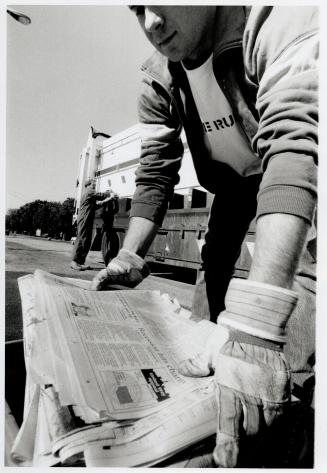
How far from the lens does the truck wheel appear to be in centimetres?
342

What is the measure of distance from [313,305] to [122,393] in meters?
0.41

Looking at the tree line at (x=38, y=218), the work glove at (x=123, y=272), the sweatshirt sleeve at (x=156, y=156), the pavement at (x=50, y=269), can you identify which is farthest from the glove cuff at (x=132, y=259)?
the pavement at (x=50, y=269)

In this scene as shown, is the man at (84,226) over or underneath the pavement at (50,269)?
over

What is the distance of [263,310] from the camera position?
1.35 ft

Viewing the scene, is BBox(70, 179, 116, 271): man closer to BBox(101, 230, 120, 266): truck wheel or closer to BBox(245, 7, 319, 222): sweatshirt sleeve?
BBox(101, 230, 120, 266): truck wheel

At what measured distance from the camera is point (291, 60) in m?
0.48

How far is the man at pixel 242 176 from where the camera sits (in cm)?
41

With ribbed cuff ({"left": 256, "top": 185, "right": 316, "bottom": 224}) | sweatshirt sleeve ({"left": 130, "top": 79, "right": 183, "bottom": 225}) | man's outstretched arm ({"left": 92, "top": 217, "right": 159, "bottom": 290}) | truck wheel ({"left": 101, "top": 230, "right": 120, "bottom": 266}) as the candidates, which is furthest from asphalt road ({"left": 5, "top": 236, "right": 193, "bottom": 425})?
ribbed cuff ({"left": 256, "top": 185, "right": 316, "bottom": 224})

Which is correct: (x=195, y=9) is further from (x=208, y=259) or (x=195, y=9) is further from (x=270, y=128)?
(x=208, y=259)

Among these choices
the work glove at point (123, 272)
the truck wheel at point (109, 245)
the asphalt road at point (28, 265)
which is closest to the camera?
the work glove at point (123, 272)

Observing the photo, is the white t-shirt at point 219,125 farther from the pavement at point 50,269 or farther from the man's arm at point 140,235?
the pavement at point 50,269

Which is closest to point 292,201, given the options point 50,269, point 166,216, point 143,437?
point 143,437

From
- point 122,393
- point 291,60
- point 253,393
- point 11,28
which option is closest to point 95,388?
point 122,393

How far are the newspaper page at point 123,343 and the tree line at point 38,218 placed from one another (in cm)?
26
